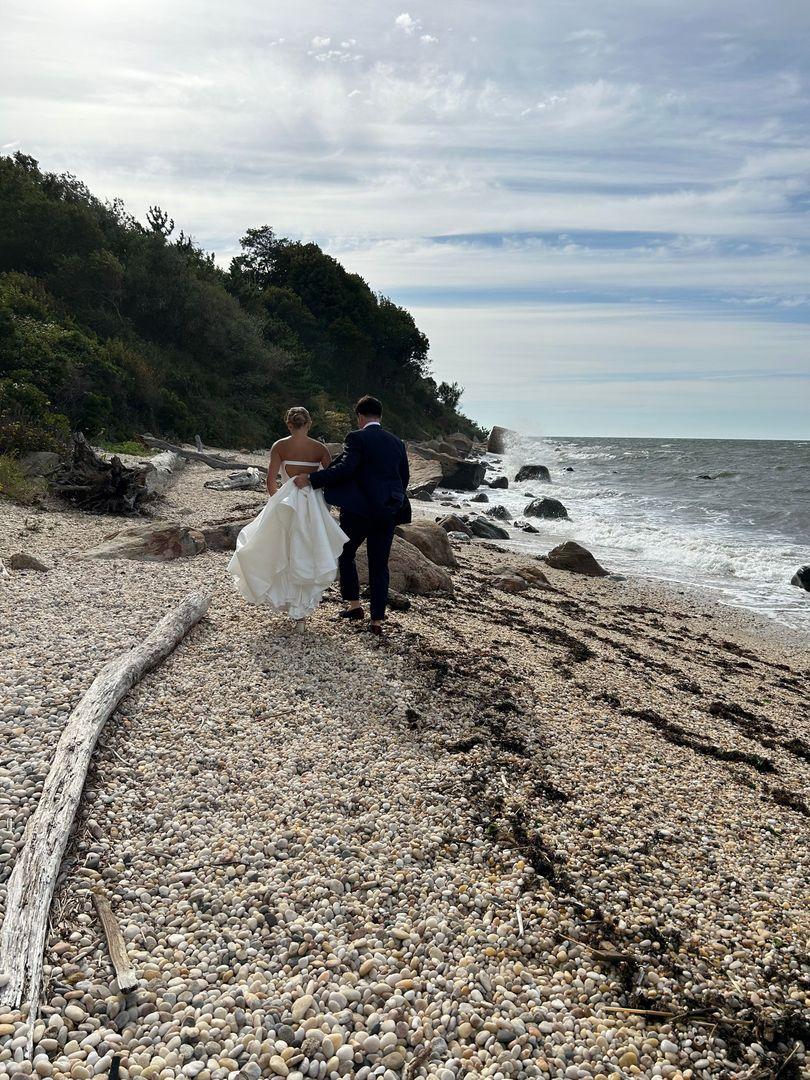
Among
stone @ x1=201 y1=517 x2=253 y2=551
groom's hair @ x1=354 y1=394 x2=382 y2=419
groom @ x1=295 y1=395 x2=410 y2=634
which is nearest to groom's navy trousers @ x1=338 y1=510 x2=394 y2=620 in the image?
groom @ x1=295 y1=395 x2=410 y2=634

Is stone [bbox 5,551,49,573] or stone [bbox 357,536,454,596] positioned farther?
stone [bbox 357,536,454,596]

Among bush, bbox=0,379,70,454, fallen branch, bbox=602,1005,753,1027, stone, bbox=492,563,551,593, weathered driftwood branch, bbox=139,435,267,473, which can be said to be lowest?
fallen branch, bbox=602,1005,753,1027

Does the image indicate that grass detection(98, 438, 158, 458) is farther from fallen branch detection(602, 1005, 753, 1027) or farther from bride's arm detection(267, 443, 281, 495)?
fallen branch detection(602, 1005, 753, 1027)

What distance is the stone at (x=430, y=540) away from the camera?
39.0ft

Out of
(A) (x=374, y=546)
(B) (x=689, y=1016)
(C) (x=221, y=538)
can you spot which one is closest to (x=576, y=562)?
(C) (x=221, y=538)

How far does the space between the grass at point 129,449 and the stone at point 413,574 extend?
12.2 m

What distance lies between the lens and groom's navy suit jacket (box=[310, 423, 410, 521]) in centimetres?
711

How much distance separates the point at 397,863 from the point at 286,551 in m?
3.80

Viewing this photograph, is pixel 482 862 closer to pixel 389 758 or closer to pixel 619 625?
pixel 389 758

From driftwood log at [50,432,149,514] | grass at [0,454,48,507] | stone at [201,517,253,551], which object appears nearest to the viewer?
stone at [201,517,253,551]

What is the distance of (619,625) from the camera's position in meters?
11.1

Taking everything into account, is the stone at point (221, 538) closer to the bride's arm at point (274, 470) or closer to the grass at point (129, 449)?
the bride's arm at point (274, 470)

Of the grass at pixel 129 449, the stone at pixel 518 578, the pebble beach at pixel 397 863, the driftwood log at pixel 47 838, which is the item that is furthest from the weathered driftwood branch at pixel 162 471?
the driftwood log at pixel 47 838

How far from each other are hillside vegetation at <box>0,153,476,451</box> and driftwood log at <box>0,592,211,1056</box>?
37.7 feet
